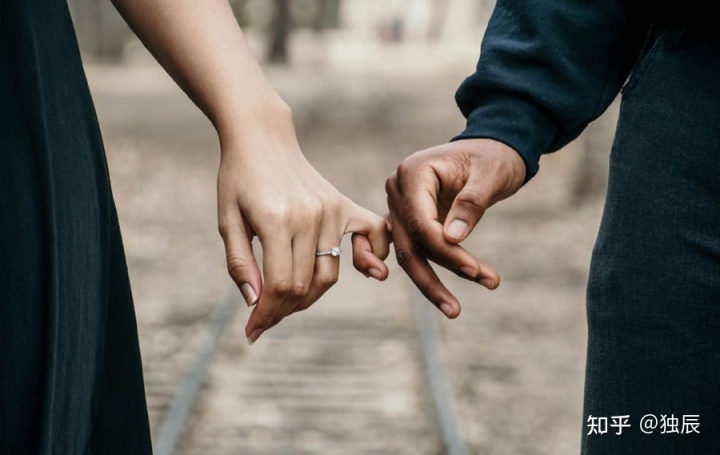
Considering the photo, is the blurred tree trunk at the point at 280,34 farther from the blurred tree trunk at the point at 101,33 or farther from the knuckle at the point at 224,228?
the knuckle at the point at 224,228

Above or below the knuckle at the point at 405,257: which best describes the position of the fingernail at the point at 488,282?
below

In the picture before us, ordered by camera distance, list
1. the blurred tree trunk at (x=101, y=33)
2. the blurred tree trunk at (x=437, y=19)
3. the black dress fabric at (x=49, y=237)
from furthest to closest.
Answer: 1. the blurred tree trunk at (x=437, y=19)
2. the blurred tree trunk at (x=101, y=33)
3. the black dress fabric at (x=49, y=237)

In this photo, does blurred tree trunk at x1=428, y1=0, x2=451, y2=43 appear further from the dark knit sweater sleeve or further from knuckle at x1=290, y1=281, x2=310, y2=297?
knuckle at x1=290, y1=281, x2=310, y2=297

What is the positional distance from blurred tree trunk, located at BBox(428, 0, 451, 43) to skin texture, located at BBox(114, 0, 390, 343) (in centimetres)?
6163

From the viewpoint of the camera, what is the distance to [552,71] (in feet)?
6.10

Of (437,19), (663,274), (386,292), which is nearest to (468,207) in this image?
(663,274)

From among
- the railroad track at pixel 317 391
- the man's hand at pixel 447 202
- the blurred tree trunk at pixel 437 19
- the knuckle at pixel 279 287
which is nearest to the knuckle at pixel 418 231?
the man's hand at pixel 447 202

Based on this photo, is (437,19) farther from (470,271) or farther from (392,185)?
(470,271)

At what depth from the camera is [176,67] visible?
1.32 m

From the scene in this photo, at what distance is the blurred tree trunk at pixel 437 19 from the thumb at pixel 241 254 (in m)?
61.7

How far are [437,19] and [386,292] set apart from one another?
5980cm

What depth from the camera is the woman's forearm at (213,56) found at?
1285 millimetres

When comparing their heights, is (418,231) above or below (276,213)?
below

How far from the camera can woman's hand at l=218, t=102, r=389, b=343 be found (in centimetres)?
127
